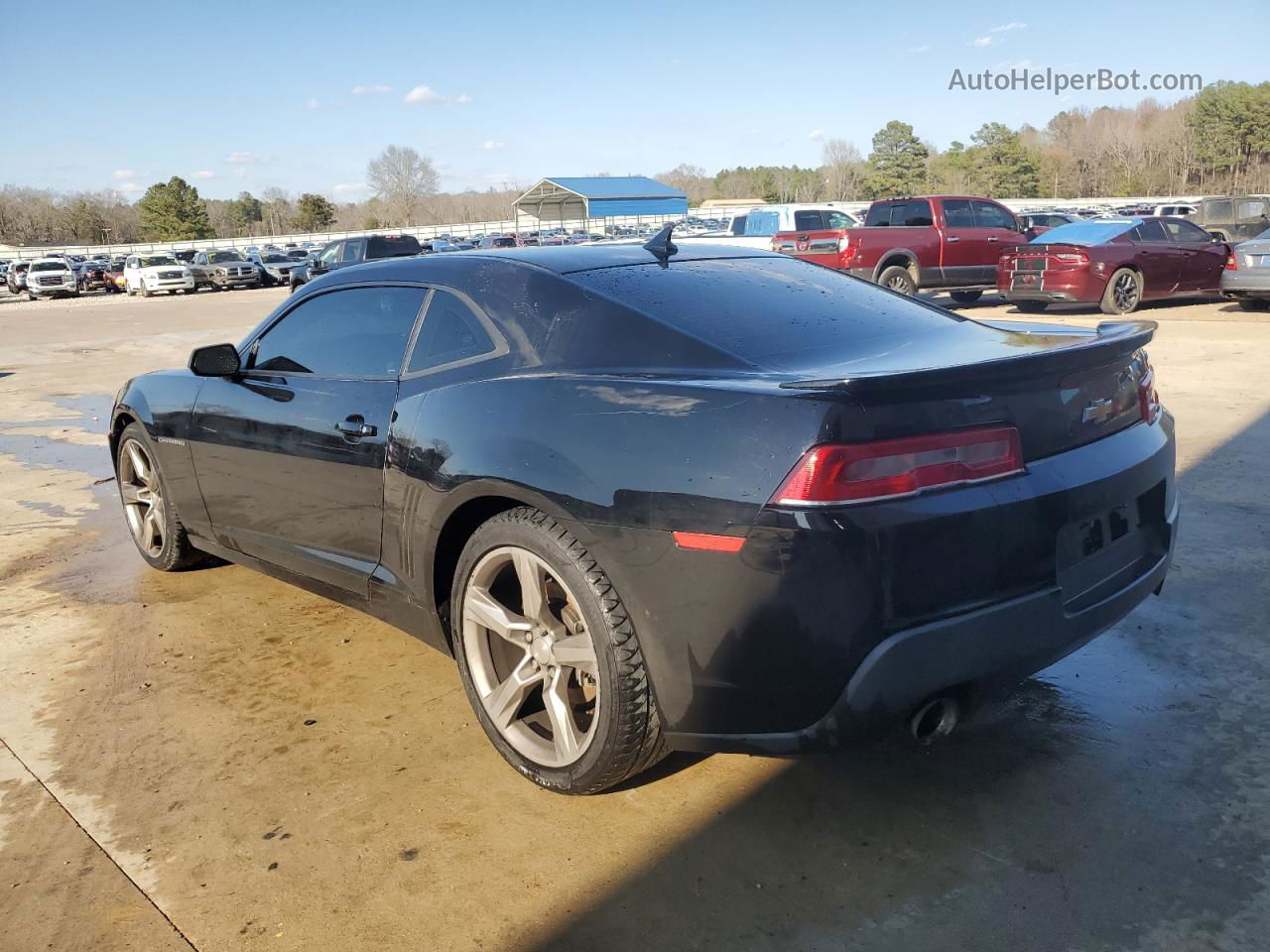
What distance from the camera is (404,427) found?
10.3ft

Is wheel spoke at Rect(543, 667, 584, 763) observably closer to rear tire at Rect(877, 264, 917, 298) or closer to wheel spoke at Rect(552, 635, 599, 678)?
wheel spoke at Rect(552, 635, 599, 678)

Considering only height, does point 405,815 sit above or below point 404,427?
below

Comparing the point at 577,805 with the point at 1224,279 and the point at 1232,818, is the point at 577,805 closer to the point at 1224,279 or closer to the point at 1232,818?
the point at 1232,818

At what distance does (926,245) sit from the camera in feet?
53.0

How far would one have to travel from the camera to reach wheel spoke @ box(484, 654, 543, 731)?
2.84m

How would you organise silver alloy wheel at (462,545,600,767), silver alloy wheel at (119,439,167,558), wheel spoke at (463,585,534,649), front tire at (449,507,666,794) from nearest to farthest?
front tire at (449,507,666,794)
silver alloy wheel at (462,545,600,767)
wheel spoke at (463,585,534,649)
silver alloy wheel at (119,439,167,558)

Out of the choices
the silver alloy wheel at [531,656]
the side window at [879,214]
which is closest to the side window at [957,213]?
the side window at [879,214]

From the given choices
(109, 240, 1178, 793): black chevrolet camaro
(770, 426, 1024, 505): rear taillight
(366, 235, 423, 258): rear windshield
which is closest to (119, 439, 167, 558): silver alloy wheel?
(109, 240, 1178, 793): black chevrolet camaro

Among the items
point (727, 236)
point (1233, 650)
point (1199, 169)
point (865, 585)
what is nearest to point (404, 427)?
point (865, 585)

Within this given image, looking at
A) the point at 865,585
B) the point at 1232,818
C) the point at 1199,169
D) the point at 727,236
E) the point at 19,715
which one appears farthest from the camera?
the point at 1199,169

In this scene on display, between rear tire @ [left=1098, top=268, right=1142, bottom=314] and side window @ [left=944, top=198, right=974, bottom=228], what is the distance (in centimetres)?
280

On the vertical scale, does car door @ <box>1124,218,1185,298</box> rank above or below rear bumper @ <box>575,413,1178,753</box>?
above

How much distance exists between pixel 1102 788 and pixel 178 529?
3922 millimetres

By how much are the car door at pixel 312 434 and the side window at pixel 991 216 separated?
49.2 ft
